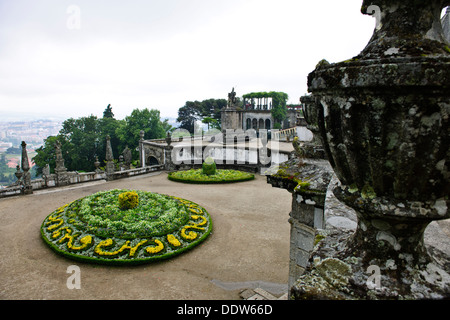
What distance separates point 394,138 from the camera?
135 centimetres

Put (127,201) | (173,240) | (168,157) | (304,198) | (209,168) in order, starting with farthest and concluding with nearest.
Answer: (168,157) → (209,168) → (127,201) → (173,240) → (304,198)

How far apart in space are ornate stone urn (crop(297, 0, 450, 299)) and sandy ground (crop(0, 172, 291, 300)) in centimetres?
753

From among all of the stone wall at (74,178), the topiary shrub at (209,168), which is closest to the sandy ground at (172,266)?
the stone wall at (74,178)

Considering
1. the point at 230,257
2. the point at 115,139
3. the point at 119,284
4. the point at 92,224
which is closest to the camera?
the point at 119,284

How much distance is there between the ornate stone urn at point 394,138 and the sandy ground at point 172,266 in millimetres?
7532

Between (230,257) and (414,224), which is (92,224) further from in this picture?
(414,224)

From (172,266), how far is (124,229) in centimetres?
290

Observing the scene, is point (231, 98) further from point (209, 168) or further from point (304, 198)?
point (304, 198)

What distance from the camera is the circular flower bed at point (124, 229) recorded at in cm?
1006

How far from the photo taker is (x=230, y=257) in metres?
10.5

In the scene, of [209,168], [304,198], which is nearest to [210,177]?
[209,168]

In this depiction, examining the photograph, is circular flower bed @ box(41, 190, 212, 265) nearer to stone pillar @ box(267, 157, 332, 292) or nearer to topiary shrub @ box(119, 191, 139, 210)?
topiary shrub @ box(119, 191, 139, 210)
